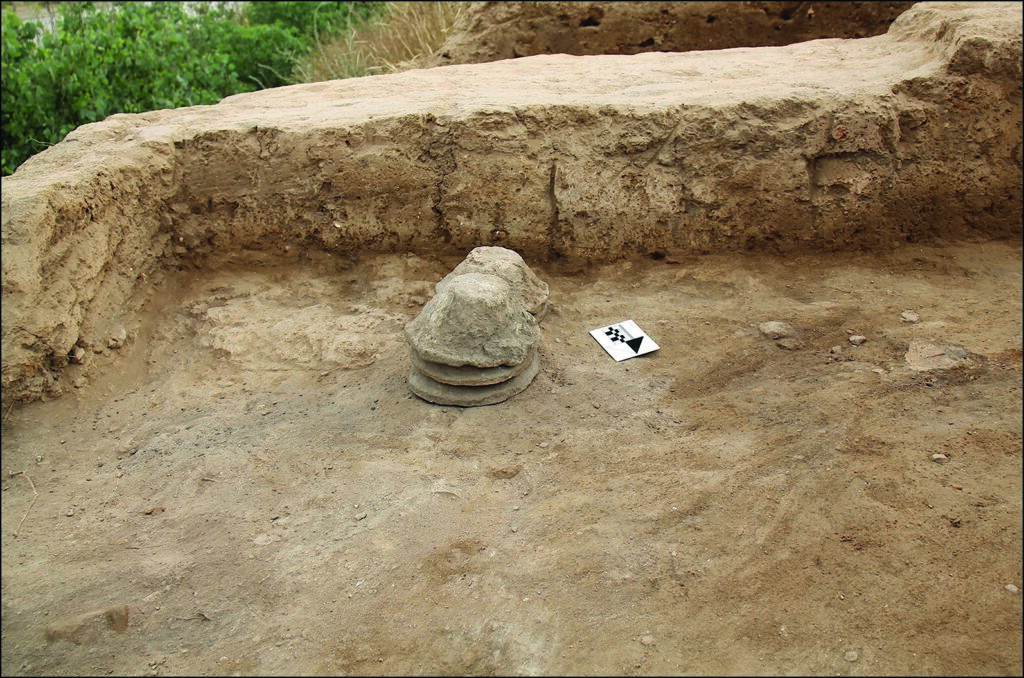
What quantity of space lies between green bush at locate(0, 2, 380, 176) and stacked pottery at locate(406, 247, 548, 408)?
3.21 m

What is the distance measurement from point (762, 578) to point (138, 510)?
6.13ft

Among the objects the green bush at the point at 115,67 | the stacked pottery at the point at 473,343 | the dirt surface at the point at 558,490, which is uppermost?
the green bush at the point at 115,67

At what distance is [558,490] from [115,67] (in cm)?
443

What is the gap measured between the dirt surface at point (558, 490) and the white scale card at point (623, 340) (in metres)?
0.05

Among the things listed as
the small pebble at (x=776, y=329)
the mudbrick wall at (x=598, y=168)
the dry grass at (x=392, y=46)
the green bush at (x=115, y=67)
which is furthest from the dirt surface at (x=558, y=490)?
the dry grass at (x=392, y=46)

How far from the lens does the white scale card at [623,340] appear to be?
11.4ft

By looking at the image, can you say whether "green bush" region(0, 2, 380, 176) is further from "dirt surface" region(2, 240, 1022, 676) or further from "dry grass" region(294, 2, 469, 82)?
"dirt surface" region(2, 240, 1022, 676)

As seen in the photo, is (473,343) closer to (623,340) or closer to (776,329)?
(623,340)

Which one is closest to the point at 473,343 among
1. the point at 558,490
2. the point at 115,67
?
the point at 558,490

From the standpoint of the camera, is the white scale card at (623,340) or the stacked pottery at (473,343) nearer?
the stacked pottery at (473,343)

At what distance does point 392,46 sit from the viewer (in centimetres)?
714

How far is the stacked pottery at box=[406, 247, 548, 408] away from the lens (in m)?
3.17

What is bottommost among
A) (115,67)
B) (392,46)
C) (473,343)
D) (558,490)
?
(558,490)

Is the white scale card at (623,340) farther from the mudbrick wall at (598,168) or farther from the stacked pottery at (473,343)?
the mudbrick wall at (598,168)
